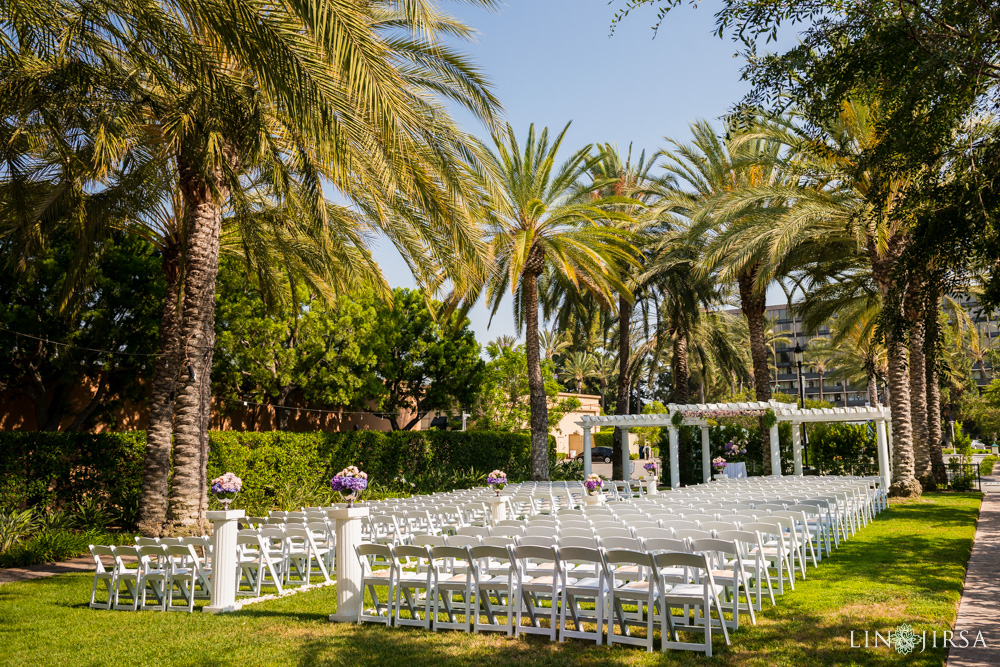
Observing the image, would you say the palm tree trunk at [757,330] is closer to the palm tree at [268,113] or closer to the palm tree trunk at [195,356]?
the palm tree at [268,113]

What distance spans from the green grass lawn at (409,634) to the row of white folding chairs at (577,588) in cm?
18

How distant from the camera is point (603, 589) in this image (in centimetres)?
597

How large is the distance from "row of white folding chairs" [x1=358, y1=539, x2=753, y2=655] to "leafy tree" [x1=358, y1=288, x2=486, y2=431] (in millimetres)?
20927

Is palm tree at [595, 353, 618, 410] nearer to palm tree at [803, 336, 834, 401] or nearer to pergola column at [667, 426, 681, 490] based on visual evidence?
palm tree at [803, 336, 834, 401]

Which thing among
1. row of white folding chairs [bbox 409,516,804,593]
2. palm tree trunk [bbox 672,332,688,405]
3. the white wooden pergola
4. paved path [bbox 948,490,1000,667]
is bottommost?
paved path [bbox 948,490,1000,667]

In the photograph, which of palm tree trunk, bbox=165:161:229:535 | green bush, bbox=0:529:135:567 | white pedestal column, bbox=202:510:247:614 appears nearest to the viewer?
white pedestal column, bbox=202:510:247:614

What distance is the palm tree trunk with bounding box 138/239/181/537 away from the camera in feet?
39.7

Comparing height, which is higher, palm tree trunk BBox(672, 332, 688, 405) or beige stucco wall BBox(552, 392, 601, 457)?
palm tree trunk BBox(672, 332, 688, 405)

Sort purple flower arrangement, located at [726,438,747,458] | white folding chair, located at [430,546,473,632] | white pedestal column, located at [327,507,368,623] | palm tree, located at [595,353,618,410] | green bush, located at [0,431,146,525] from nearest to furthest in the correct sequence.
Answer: white folding chair, located at [430,546,473,632] < white pedestal column, located at [327,507,368,623] < green bush, located at [0,431,146,525] < purple flower arrangement, located at [726,438,747,458] < palm tree, located at [595,353,618,410]

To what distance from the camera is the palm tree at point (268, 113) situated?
681cm

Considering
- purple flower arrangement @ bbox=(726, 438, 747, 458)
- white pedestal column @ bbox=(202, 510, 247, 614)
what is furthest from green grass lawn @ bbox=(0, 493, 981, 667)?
purple flower arrangement @ bbox=(726, 438, 747, 458)

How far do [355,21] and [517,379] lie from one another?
28.6 meters

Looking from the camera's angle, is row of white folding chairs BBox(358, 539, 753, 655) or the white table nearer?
row of white folding chairs BBox(358, 539, 753, 655)

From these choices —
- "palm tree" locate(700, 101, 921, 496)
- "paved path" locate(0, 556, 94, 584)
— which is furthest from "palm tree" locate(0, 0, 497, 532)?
"palm tree" locate(700, 101, 921, 496)
